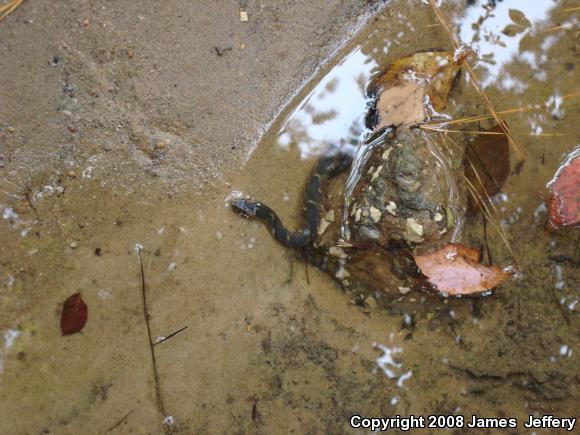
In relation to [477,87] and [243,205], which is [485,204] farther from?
[243,205]

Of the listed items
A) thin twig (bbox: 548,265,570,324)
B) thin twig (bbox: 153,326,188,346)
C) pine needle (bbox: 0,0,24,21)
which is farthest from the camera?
thin twig (bbox: 548,265,570,324)

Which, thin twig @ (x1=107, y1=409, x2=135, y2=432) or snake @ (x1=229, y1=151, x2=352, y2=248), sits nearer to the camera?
thin twig @ (x1=107, y1=409, x2=135, y2=432)

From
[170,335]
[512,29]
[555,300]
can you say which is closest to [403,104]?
[512,29]

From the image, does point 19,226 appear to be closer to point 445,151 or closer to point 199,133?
point 199,133

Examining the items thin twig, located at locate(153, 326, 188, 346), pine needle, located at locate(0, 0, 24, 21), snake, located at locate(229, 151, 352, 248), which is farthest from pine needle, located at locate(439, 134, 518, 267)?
pine needle, located at locate(0, 0, 24, 21)

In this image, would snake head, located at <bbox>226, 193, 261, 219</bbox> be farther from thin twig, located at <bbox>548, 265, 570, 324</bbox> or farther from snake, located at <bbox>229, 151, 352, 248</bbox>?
thin twig, located at <bbox>548, 265, 570, 324</bbox>

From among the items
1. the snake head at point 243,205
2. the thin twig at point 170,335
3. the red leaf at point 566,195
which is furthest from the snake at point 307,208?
the red leaf at point 566,195

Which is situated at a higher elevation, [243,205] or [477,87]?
[477,87]
